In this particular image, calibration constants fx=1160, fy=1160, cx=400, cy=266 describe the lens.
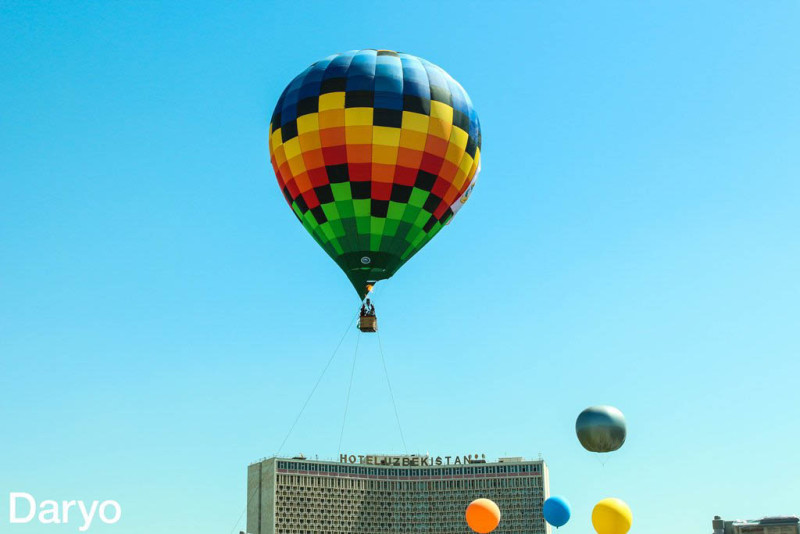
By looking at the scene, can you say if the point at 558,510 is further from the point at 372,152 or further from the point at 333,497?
the point at 333,497

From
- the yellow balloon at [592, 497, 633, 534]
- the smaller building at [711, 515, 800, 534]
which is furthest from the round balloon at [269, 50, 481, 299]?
the smaller building at [711, 515, 800, 534]

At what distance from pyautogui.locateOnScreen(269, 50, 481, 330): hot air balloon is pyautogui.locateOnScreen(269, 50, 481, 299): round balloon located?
0.05m

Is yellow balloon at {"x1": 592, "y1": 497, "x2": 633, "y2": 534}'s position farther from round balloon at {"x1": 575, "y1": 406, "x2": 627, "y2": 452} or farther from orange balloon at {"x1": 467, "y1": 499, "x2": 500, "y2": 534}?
orange balloon at {"x1": 467, "y1": 499, "x2": 500, "y2": 534}

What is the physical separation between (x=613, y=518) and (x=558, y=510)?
3323mm

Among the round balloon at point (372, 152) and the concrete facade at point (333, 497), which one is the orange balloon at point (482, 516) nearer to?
the round balloon at point (372, 152)

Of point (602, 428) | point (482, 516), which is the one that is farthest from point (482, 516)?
point (602, 428)

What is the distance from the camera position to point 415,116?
203 ft

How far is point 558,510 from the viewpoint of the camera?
52938 millimetres

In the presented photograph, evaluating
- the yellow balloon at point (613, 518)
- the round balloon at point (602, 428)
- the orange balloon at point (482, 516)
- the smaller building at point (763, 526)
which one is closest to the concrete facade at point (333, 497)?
the smaller building at point (763, 526)

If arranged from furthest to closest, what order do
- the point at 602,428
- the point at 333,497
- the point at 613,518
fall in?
the point at 333,497
the point at 602,428
the point at 613,518

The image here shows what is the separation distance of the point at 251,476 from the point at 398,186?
141m

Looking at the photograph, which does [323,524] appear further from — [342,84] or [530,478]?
[342,84]

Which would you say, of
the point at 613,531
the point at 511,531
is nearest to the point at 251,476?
the point at 511,531

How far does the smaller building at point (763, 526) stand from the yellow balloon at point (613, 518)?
16.7 metres
